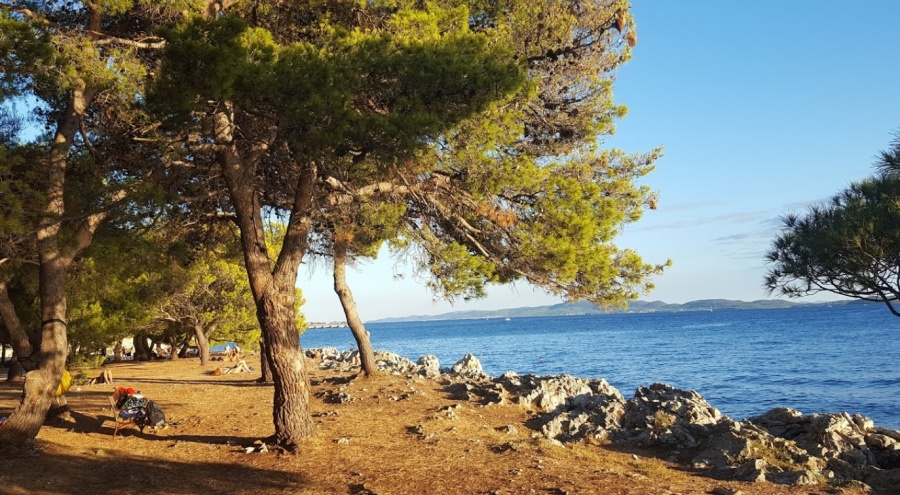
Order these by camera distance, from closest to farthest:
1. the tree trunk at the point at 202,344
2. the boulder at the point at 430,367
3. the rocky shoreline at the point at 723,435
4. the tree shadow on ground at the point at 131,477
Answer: the tree shadow on ground at the point at 131,477, the rocky shoreline at the point at 723,435, the boulder at the point at 430,367, the tree trunk at the point at 202,344

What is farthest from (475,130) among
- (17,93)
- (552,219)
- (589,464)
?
(17,93)

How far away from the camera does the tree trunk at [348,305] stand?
14.3 metres

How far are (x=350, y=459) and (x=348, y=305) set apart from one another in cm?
716

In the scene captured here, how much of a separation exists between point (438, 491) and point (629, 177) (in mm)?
6783

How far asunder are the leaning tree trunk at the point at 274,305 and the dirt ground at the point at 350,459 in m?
0.40

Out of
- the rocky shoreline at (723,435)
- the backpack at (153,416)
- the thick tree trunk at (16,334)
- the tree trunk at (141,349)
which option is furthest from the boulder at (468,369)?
the tree trunk at (141,349)

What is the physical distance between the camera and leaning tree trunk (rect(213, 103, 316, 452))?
8.16 m

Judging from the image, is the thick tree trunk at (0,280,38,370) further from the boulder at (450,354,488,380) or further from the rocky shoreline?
the boulder at (450,354,488,380)

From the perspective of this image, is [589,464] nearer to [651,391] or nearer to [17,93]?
[651,391]

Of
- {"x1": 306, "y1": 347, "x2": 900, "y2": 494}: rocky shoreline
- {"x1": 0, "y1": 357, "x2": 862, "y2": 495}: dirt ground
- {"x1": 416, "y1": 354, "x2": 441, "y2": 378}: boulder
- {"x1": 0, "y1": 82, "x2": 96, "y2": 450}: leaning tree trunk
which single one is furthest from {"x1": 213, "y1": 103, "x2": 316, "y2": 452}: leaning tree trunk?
{"x1": 416, "y1": 354, "x2": 441, "y2": 378}: boulder

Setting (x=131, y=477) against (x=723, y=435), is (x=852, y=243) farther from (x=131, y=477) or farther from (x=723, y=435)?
(x=131, y=477)

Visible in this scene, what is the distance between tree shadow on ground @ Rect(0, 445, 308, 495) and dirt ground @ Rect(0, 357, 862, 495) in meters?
0.01

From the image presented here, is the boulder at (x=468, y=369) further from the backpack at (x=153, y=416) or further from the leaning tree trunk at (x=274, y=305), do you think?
the leaning tree trunk at (x=274, y=305)

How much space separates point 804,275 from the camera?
1127cm
